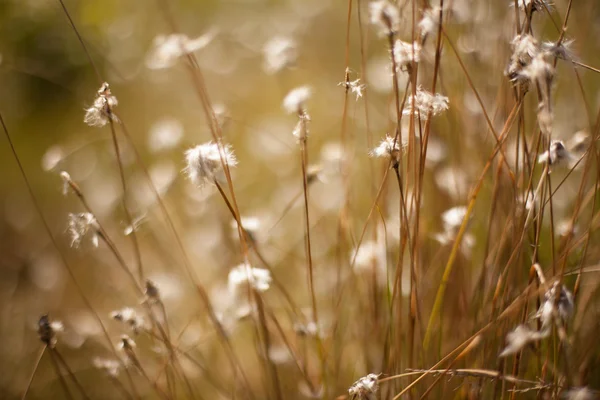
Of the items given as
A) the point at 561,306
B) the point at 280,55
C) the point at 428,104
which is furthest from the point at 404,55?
the point at 280,55

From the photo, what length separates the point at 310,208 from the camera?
5.41ft

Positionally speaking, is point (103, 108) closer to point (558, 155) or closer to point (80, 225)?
point (80, 225)

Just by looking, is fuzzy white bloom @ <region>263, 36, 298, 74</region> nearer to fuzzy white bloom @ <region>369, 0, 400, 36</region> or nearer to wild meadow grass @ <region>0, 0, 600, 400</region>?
wild meadow grass @ <region>0, 0, 600, 400</region>

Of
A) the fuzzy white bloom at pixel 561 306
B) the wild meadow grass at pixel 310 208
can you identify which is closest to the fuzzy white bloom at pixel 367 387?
the wild meadow grass at pixel 310 208

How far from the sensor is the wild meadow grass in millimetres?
765

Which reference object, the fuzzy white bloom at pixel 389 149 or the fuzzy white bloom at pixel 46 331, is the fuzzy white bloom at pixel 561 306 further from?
the fuzzy white bloom at pixel 46 331

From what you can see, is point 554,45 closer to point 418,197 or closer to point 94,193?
point 418,197

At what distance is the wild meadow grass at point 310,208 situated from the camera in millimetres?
765

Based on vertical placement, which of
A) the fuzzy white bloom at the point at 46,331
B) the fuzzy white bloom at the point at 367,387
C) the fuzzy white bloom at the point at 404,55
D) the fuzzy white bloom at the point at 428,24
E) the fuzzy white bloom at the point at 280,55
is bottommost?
the fuzzy white bloom at the point at 367,387

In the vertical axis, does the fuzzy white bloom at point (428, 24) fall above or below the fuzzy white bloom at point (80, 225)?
above

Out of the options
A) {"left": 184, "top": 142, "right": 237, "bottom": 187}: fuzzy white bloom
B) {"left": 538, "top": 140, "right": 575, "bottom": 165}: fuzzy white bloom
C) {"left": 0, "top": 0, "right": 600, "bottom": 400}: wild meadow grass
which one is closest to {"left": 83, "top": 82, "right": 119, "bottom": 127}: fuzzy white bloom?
{"left": 0, "top": 0, "right": 600, "bottom": 400}: wild meadow grass

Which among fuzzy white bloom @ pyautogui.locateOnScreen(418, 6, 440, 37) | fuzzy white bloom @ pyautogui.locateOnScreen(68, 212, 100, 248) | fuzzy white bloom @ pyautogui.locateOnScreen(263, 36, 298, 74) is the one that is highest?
fuzzy white bloom @ pyautogui.locateOnScreen(263, 36, 298, 74)

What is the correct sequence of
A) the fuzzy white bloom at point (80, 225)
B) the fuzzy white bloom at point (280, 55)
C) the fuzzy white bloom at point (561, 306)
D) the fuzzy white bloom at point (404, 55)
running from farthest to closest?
the fuzzy white bloom at point (280, 55)
the fuzzy white bloom at point (80, 225)
the fuzzy white bloom at point (404, 55)
the fuzzy white bloom at point (561, 306)

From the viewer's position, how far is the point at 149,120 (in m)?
2.69
